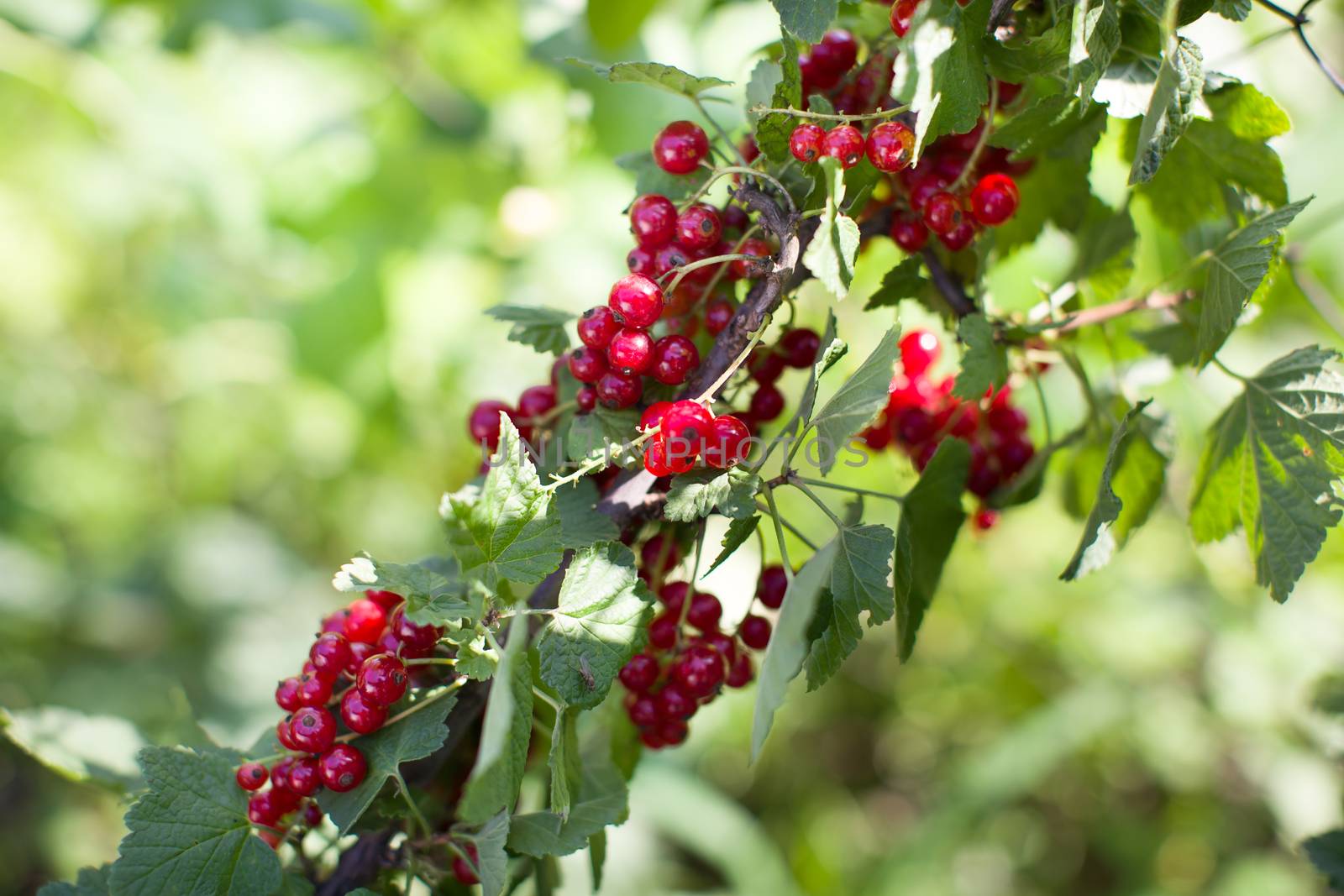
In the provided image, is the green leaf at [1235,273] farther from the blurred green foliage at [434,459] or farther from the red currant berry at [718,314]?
the blurred green foliage at [434,459]

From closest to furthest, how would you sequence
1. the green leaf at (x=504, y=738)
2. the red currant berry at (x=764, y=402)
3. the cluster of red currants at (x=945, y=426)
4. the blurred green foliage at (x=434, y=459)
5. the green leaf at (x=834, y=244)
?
the green leaf at (x=504, y=738), the green leaf at (x=834, y=244), the red currant berry at (x=764, y=402), the cluster of red currants at (x=945, y=426), the blurred green foliage at (x=434, y=459)

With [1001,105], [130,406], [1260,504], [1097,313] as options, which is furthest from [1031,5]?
[130,406]

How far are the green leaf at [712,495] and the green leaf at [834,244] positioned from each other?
0.13m

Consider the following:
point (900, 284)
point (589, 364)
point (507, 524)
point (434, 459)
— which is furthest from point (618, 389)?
point (434, 459)

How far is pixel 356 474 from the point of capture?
2.76 m

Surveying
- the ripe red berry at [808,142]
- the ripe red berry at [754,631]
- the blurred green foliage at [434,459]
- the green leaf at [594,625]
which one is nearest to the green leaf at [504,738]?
the green leaf at [594,625]

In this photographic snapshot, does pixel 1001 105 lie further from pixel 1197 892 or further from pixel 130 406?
pixel 130 406

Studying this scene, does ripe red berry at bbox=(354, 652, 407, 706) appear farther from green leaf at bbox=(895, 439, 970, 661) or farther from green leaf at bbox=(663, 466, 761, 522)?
green leaf at bbox=(895, 439, 970, 661)

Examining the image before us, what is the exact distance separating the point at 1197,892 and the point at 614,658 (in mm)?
2325

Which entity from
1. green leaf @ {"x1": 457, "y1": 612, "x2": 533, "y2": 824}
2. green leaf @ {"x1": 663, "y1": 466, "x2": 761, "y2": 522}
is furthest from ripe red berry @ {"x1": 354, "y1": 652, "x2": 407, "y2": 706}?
green leaf @ {"x1": 663, "y1": 466, "x2": 761, "y2": 522}

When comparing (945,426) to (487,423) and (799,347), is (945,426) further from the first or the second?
(487,423)

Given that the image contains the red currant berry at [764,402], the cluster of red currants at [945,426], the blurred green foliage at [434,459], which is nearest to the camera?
the red currant berry at [764,402]

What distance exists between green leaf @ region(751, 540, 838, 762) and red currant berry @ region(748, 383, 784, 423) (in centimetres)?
27

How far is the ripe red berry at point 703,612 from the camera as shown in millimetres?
734
